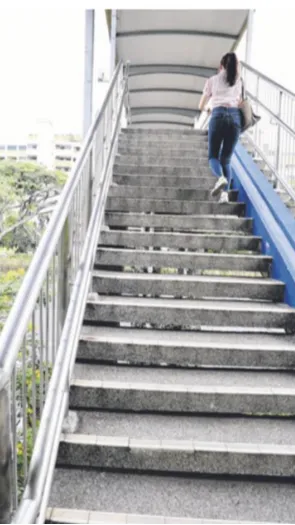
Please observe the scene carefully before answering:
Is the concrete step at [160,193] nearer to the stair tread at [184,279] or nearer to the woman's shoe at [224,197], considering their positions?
the woman's shoe at [224,197]

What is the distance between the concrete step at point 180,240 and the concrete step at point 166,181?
1060mm

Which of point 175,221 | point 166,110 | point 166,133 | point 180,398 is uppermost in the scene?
point 166,110

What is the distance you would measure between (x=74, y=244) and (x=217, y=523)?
4.85ft

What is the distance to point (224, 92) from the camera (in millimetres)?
3818

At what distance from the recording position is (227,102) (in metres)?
3.81

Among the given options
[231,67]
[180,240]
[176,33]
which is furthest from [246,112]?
[176,33]

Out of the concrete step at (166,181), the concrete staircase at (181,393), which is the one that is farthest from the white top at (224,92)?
the concrete staircase at (181,393)

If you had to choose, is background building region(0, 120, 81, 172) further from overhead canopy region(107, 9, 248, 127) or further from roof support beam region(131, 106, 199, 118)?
overhead canopy region(107, 9, 248, 127)

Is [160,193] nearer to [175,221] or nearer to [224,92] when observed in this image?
[175,221]

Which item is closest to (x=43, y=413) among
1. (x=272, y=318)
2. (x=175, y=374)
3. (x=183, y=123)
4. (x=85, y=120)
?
(x=175, y=374)

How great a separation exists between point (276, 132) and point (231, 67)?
32.6 inches

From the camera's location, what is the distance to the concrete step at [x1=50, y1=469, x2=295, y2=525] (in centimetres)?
173

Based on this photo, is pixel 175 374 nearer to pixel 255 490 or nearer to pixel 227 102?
pixel 255 490

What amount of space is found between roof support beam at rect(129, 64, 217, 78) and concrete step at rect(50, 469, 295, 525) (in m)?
8.52
